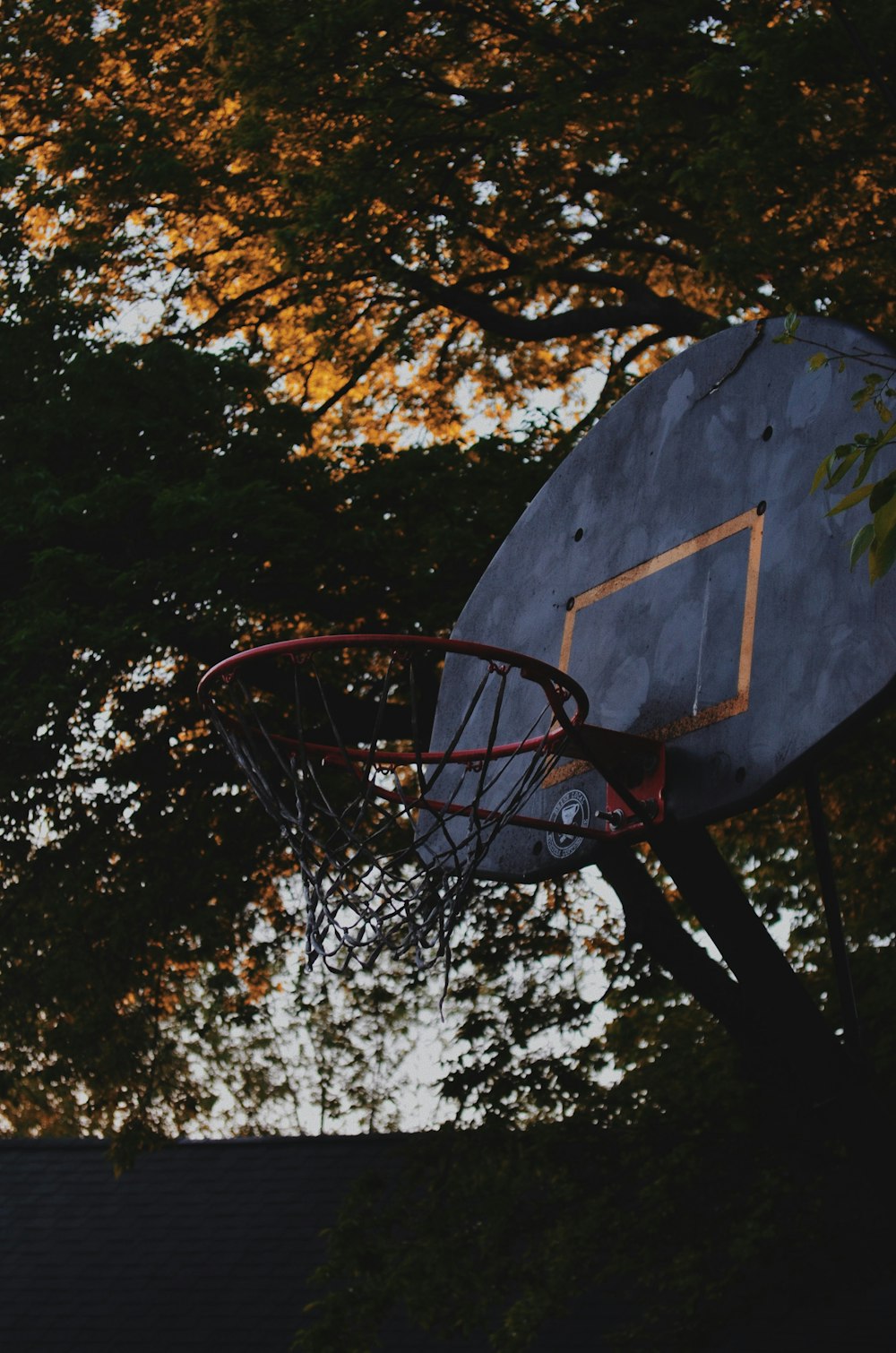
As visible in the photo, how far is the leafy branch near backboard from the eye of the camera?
3.80 meters

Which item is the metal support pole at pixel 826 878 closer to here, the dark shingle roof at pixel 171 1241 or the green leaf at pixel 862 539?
the green leaf at pixel 862 539

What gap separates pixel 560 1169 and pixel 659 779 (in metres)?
5.35

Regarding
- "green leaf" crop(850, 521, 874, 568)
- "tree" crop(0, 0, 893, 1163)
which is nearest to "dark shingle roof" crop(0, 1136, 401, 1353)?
"tree" crop(0, 0, 893, 1163)

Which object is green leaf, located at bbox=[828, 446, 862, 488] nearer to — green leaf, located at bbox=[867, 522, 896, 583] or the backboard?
green leaf, located at bbox=[867, 522, 896, 583]

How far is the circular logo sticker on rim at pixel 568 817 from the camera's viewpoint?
5770 millimetres

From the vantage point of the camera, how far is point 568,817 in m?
5.82

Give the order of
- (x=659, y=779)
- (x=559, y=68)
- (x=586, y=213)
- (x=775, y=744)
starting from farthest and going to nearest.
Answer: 1. (x=586, y=213)
2. (x=559, y=68)
3. (x=659, y=779)
4. (x=775, y=744)

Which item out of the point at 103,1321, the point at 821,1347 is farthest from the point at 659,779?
the point at 103,1321

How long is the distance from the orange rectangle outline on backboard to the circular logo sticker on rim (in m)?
0.11

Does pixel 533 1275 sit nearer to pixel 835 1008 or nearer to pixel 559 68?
pixel 835 1008

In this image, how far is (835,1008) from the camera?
10414mm

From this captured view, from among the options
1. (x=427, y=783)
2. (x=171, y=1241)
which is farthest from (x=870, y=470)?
(x=171, y=1241)

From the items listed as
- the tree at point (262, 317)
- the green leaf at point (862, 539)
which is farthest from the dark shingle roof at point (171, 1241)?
the green leaf at point (862, 539)

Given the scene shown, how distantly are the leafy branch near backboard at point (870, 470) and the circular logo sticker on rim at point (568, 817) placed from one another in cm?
147
